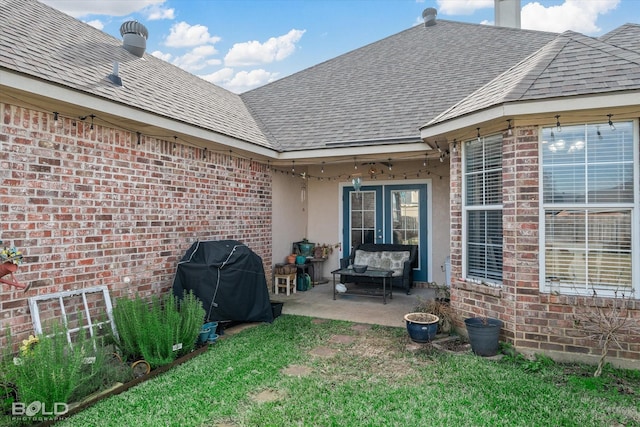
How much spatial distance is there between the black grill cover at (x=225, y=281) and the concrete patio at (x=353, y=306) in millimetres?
984

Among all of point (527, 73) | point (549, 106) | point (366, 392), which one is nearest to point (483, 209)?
point (549, 106)

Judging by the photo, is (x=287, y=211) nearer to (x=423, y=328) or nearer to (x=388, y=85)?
(x=388, y=85)

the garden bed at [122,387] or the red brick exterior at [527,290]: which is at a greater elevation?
the red brick exterior at [527,290]

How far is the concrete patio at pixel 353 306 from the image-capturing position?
20.4 feet

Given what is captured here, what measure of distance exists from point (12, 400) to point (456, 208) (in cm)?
521

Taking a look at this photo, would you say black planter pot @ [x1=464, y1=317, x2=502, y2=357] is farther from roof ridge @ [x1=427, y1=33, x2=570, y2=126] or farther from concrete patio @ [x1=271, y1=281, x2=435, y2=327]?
roof ridge @ [x1=427, y1=33, x2=570, y2=126]

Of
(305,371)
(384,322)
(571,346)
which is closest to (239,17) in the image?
(384,322)

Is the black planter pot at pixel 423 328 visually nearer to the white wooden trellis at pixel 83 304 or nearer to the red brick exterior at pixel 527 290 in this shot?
the red brick exterior at pixel 527 290

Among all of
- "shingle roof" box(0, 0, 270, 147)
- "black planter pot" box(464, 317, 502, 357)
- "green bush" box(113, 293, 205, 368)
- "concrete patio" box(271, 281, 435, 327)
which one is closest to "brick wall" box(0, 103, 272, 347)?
"shingle roof" box(0, 0, 270, 147)

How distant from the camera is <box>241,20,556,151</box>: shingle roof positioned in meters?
7.59

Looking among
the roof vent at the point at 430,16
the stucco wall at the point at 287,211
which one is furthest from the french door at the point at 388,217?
the roof vent at the point at 430,16

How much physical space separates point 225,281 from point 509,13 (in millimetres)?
10628

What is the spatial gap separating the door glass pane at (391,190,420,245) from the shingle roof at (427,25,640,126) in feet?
11.9

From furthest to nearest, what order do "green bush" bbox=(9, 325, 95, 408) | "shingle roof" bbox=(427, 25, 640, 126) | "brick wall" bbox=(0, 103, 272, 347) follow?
1. "shingle roof" bbox=(427, 25, 640, 126)
2. "brick wall" bbox=(0, 103, 272, 347)
3. "green bush" bbox=(9, 325, 95, 408)
